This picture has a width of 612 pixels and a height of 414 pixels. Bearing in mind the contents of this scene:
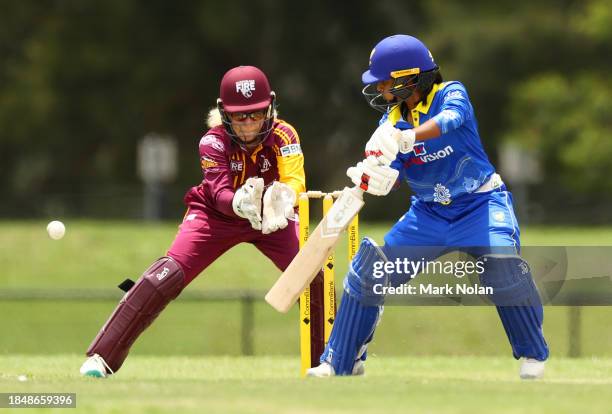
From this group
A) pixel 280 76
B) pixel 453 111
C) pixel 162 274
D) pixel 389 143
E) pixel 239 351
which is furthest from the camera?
pixel 280 76

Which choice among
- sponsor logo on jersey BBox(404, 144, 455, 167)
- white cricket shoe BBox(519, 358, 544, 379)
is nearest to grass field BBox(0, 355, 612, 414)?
white cricket shoe BBox(519, 358, 544, 379)

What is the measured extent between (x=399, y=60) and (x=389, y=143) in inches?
23.9

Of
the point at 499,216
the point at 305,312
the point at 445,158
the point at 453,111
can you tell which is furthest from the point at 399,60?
the point at 305,312

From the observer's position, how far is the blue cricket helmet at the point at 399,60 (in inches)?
293

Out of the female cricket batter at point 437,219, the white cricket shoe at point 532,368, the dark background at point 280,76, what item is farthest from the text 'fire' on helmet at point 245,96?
the dark background at point 280,76

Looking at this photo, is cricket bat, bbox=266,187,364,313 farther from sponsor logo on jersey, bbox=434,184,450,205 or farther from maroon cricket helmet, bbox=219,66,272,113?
maroon cricket helmet, bbox=219,66,272,113

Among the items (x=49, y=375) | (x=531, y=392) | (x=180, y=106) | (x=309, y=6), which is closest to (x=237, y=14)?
(x=309, y=6)

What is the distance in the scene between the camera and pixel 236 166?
8055 mm

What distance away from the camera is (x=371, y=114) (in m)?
30.8

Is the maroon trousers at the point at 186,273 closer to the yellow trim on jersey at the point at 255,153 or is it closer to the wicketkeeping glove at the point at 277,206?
the yellow trim on jersey at the point at 255,153

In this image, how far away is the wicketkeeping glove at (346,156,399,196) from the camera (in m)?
7.13

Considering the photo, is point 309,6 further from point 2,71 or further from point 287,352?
point 287,352

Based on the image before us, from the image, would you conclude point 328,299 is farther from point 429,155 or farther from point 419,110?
point 419,110

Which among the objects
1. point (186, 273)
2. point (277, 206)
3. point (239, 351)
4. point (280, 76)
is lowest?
point (239, 351)
